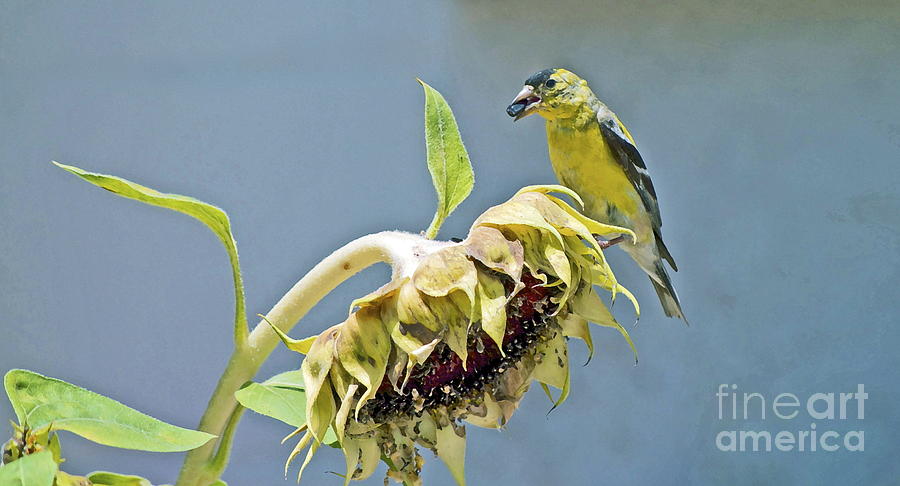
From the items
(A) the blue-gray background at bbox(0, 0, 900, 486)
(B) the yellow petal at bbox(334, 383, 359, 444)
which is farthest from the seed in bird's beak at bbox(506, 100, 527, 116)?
(A) the blue-gray background at bbox(0, 0, 900, 486)

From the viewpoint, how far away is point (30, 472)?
0.86 feet

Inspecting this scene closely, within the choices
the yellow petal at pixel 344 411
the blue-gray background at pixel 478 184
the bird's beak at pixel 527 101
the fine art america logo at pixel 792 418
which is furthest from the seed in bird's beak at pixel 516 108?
the fine art america logo at pixel 792 418

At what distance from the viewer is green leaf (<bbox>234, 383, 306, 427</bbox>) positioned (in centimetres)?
33

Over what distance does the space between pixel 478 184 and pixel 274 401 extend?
1.54 m

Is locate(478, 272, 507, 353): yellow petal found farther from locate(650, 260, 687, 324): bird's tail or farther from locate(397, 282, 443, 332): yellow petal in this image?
locate(650, 260, 687, 324): bird's tail

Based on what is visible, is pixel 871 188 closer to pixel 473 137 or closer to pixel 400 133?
pixel 473 137

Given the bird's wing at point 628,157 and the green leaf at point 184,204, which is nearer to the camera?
the green leaf at point 184,204

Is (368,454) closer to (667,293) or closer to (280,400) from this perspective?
(280,400)

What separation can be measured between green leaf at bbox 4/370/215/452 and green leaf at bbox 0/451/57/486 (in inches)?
1.6

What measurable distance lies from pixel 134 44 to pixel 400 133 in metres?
0.56

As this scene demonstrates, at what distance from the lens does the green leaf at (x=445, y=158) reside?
346 millimetres

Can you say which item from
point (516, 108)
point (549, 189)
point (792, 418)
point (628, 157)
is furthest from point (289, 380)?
point (792, 418)

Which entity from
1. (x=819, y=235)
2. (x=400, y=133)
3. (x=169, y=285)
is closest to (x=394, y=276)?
(x=400, y=133)

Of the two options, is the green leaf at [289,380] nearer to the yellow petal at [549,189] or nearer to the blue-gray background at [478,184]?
the yellow petal at [549,189]
